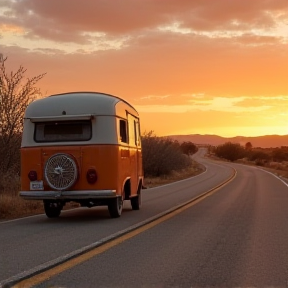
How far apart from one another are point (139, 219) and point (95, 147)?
6.88 feet

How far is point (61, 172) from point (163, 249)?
5037mm

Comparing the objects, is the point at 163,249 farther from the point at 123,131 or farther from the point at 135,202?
the point at 135,202

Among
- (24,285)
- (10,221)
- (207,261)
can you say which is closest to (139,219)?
(10,221)

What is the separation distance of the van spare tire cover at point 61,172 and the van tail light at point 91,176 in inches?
11.5

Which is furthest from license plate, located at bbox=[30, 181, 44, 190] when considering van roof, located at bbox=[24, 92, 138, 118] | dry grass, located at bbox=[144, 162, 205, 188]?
dry grass, located at bbox=[144, 162, 205, 188]

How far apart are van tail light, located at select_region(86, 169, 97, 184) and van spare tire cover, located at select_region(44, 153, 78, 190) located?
292mm

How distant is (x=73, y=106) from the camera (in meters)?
14.5

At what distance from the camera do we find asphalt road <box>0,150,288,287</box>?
24.6ft

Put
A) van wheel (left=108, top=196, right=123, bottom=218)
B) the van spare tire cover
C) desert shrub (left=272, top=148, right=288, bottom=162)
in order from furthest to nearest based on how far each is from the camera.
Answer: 1. desert shrub (left=272, top=148, right=288, bottom=162)
2. van wheel (left=108, top=196, right=123, bottom=218)
3. the van spare tire cover

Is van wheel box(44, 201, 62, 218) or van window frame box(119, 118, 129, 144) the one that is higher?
van window frame box(119, 118, 129, 144)

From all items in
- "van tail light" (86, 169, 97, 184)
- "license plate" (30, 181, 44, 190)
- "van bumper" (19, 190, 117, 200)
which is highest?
"van tail light" (86, 169, 97, 184)

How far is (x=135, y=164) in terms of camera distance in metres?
17.6

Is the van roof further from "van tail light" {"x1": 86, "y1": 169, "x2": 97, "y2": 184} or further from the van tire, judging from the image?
the van tire

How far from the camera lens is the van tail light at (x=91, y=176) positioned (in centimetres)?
1424
